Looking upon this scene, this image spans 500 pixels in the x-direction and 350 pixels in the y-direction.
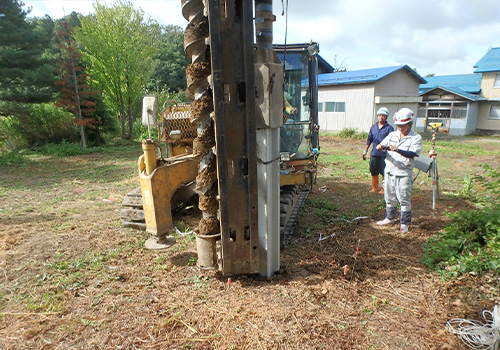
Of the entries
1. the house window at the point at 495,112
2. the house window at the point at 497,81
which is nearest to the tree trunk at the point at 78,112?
the house window at the point at 495,112

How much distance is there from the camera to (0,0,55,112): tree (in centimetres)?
1216

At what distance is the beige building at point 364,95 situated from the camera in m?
20.6

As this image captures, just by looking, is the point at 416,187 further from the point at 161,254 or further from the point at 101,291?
the point at 101,291

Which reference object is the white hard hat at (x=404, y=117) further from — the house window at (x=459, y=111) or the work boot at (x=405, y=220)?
the house window at (x=459, y=111)

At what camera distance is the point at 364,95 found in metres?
20.9

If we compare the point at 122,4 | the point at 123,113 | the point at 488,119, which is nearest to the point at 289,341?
the point at 123,113

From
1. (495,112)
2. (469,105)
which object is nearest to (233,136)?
(469,105)

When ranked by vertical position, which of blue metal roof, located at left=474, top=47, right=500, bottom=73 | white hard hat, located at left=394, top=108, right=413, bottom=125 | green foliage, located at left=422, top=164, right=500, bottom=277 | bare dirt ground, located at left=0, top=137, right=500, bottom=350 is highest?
blue metal roof, located at left=474, top=47, right=500, bottom=73

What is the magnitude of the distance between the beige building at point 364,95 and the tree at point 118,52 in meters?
12.6

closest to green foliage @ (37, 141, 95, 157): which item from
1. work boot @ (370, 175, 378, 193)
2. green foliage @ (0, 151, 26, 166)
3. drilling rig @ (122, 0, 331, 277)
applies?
green foliage @ (0, 151, 26, 166)

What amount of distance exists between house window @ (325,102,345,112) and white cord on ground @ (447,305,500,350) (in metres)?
20.8

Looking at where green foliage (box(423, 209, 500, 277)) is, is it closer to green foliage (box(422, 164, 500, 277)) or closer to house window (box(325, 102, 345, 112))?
green foliage (box(422, 164, 500, 277))

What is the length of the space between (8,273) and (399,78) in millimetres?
23315

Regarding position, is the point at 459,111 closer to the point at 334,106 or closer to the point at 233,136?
the point at 334,106
